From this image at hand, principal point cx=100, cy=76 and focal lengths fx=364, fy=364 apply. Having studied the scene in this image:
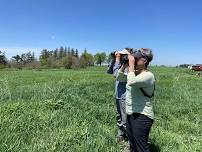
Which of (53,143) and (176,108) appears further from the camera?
(176,108)

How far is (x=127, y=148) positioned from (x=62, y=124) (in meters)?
1.23

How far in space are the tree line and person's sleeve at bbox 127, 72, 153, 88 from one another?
248 ft

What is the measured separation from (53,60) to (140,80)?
9485 centimetres

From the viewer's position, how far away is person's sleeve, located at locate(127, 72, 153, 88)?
4.62m

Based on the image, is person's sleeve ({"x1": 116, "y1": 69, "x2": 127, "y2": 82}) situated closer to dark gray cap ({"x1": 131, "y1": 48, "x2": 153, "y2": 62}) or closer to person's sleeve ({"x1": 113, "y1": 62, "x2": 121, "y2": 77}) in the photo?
person's sleeve ({"x1": 113, "y1": 62, "x2": 121, "y2": 77})

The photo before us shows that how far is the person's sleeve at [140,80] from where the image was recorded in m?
4.62

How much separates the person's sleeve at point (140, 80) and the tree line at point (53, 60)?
75.5 metres

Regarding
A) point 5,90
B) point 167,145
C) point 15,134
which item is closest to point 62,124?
point 15,134

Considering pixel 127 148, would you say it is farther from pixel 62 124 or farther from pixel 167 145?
pixel 62 124

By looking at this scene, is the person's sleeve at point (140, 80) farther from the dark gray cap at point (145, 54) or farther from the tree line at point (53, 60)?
the tree line at point (53, 60)

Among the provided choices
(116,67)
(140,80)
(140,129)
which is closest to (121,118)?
(116,67)

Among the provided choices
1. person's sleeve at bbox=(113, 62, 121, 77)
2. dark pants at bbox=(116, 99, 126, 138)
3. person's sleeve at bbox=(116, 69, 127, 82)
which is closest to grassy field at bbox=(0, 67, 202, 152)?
dark pants at bbox=(116, 99, 126, 138)

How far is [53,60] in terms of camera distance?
9844 centimetres

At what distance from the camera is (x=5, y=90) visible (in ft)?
28.0
